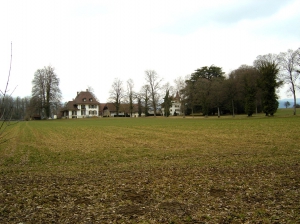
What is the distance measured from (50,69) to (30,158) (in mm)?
69346

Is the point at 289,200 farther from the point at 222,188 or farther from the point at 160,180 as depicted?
the point at 160,180

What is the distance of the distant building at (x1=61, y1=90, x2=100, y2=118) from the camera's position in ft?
323

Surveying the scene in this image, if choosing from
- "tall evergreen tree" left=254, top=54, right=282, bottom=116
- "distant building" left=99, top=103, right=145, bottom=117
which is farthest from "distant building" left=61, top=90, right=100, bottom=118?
"tall evergreen tree" left=254, top=54, right=282, bottom=116

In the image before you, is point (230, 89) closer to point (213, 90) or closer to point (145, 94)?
point (213, 90)

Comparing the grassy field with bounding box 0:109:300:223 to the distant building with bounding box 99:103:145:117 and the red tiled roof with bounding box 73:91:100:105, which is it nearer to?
the red tiled roof with bounding box 73:91:100:105

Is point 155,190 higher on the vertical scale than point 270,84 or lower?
lower

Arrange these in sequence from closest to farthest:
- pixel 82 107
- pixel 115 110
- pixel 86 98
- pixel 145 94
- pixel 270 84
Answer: pixel 270 84 → pixel 145 94 → pixel 82 107 → pixel 86 98 → pixel 115 110

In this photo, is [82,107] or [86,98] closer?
[82,107]

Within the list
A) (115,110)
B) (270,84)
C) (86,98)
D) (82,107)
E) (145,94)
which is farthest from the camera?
(115,110)

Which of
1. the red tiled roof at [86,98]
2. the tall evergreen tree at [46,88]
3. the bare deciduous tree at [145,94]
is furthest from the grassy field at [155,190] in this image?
the red tiled roof at [86,98]

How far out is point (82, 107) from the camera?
3920 inches

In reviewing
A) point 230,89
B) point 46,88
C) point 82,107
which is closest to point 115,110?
point 82,107

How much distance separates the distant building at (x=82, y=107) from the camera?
98438mm

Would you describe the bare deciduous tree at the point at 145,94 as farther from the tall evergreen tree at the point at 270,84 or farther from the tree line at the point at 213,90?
the tall evergreen tree at the point at 270,84
